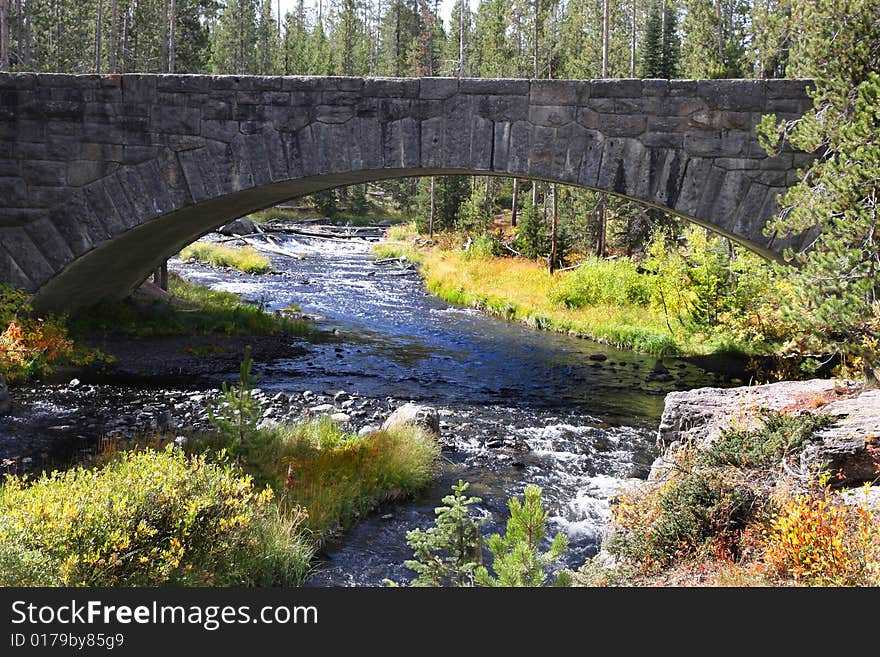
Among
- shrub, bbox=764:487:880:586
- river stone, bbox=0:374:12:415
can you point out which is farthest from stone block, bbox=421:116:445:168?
shrub, bbox=764:487:880:586

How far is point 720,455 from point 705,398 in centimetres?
181

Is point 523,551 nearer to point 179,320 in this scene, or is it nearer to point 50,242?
point 50,242

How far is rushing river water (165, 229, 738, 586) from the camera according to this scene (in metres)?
7.55

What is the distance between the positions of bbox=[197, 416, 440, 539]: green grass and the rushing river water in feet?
0.69

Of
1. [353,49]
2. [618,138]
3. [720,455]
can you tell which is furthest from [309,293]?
[353,49]

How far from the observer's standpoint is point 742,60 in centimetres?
2377

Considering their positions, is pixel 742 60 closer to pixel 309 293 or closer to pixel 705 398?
pixel 309 293

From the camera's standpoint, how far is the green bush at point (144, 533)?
4.68 m

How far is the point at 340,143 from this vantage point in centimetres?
1022

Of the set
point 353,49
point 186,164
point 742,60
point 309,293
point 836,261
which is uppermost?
point 353,49

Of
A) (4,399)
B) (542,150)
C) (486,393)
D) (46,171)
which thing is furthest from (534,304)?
(4,399)

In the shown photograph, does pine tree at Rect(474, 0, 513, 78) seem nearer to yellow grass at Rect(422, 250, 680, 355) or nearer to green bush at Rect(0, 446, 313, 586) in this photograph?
yellow grass at Rect(422, 250, 680, 355)

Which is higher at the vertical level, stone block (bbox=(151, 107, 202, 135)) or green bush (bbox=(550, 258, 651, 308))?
stone block (bbox=(151, 107, 202, 135))

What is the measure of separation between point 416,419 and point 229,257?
18681 mm
